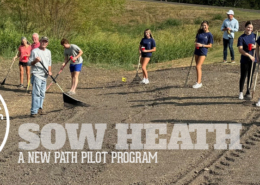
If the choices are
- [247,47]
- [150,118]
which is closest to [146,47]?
[247,47]

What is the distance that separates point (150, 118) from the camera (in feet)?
35.0

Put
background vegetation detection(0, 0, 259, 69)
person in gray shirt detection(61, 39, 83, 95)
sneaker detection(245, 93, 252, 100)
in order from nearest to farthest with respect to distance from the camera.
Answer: sneaker detection(245, 93, 252, 100) → person in gray shirt detection(61, 39, 83, 95) → background vegetation detection(0, 0, 259, 69)

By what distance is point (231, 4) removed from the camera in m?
56.2

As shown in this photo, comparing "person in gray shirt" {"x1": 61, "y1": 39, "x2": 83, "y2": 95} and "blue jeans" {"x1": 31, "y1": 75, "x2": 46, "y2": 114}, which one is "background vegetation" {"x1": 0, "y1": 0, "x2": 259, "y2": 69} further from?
"blue jeans" {"x1": 31, "y1": 75, "x2": 46, "y2": 114}

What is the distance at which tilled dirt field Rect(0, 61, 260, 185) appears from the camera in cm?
775

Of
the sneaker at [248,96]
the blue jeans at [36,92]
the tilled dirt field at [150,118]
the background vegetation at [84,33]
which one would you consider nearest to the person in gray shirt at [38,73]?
the blue jeans at [36,92]

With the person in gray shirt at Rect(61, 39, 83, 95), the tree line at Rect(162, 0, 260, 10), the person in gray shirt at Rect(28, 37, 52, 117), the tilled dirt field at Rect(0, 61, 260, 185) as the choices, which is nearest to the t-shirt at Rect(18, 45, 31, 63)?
the tilled dirt field at Rect(0, 61, 260, 185)

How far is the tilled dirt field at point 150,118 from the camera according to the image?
7.75m

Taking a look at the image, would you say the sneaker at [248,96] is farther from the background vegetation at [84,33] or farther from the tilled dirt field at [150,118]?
the background vegetation at [84,33]

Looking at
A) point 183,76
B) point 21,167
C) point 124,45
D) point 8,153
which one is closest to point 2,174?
point 21,167

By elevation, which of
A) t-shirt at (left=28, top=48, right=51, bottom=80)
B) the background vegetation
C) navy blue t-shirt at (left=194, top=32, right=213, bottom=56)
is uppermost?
navy blue t-shirt at (left=194, top=32, right=213, bottom=56)

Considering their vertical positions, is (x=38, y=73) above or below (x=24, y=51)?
above

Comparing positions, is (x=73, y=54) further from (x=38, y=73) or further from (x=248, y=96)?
(x=248, y=96)

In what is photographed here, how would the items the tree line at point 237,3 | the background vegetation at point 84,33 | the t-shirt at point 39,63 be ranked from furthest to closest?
the tree line at point 237,3 → the background vegetation at point 84,33 → the t-shirt at point 39,63
